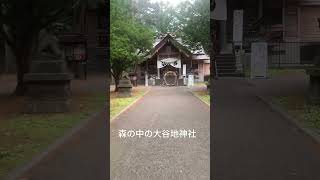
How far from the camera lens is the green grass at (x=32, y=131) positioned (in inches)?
175

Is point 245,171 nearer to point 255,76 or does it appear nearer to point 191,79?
point 255,76

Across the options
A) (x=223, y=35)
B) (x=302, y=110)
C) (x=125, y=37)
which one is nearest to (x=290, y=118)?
(x=302, y=110)

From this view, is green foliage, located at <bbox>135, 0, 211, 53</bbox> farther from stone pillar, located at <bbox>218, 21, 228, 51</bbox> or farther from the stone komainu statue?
the stone komainu statue

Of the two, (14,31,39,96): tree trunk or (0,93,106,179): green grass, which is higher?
(14,31,39,96): tree trunk

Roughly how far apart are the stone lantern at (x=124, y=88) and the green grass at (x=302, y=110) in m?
1.87

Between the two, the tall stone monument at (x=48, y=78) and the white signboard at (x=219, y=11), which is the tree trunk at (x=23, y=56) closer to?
the tall stone monument at (x=48, y=78)

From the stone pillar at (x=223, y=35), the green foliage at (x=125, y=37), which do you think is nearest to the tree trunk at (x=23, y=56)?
the green foliage at (x=125, y=37)

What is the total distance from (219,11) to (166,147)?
99cm

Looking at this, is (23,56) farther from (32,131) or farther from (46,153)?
(46,153)

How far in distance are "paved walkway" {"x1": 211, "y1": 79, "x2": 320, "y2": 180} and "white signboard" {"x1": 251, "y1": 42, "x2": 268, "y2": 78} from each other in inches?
3.8

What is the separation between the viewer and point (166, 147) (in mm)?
3691

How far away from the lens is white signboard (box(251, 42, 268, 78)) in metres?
4.85

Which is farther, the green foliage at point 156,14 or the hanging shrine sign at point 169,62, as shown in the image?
the hanging shrine sign at point 169,62

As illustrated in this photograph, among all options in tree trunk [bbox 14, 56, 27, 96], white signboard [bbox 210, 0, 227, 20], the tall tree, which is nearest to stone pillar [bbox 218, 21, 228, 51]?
white signboard [bbox 210, 0, 227, 20]
